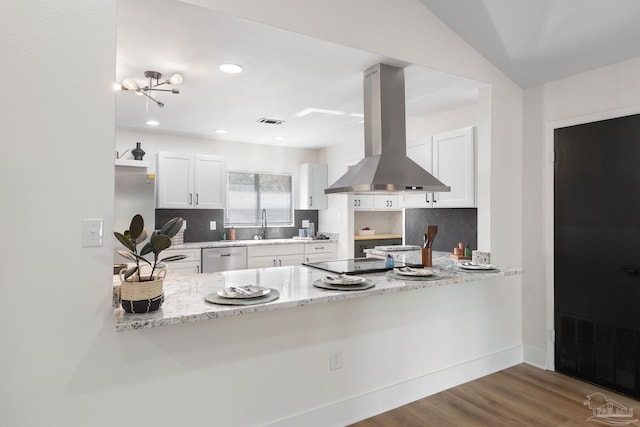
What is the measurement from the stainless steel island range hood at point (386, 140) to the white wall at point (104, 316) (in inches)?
9.2

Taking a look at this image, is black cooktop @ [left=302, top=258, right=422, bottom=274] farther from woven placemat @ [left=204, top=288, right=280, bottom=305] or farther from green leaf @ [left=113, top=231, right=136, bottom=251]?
green leaf @ [left=113, top=231, right=136, bottom=251]

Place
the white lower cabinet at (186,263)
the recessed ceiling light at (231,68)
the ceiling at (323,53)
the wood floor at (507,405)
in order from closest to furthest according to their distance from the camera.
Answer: the ceiling at (323,53)
the wood floor at (507,405)
the recessed ceiling light at (231,68)
the white lower cabinet at (186,263)

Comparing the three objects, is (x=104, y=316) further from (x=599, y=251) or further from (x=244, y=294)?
(x=599, y=251)

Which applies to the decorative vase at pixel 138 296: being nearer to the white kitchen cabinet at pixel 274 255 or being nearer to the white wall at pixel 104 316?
the white wall at pixel 104 316

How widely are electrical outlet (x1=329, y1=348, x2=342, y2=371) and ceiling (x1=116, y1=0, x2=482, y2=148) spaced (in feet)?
6.48

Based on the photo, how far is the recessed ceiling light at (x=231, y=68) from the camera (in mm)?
2727

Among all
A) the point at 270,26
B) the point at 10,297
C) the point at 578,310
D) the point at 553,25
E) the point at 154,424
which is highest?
the point at 553,25

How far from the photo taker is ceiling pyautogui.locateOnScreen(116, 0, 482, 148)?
2.19 meters

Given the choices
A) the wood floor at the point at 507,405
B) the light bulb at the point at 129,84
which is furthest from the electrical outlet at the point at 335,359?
the light bulb at the point at 129,84

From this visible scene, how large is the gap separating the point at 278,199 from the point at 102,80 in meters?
4.41

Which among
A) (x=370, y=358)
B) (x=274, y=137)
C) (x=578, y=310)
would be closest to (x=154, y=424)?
(x=370, y=358)

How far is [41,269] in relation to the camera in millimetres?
1562

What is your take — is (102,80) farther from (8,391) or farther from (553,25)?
(553,25)

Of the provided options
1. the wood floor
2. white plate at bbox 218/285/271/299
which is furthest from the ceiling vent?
the wood floor
